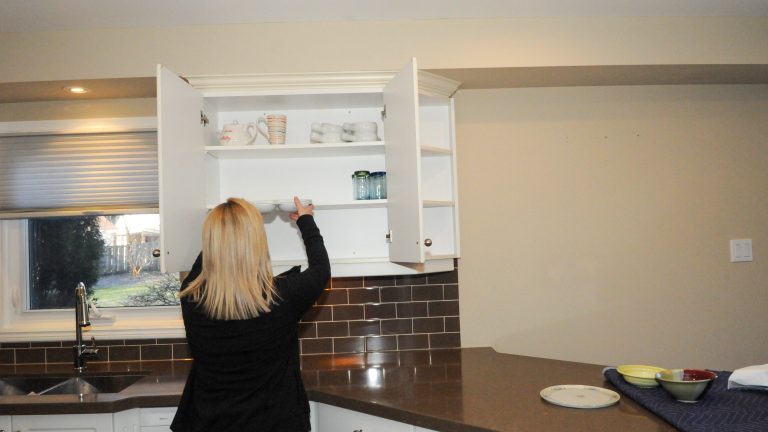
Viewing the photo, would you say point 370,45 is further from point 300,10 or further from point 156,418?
point 156,418

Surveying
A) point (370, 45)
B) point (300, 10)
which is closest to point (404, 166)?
point (370, 45)

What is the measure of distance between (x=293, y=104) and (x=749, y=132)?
2053 millimetres

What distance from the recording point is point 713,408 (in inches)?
72.6

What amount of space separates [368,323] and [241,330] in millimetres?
1154

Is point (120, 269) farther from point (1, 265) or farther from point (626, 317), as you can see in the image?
point (626, 317)

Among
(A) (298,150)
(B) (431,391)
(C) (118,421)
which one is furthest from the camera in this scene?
(A) (298,150)

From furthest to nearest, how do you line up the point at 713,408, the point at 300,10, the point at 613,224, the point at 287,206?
the point at 613,224, the point at 287,206, the point at 300,10, the point at 713,408

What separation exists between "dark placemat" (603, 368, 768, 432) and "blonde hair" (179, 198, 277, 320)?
1100 mm

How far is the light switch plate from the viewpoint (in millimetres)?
3076

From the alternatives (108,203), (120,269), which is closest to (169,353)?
(120,269)

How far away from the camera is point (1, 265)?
307 centimetres

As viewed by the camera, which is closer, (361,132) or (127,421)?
(127,421)

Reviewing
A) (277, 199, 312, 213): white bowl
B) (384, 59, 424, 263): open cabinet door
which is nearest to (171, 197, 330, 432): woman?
(384, 59, 424, 263): open cabinet door

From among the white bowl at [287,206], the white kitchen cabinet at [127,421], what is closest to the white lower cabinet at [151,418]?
the white kitchen cabinet at [127,421]
